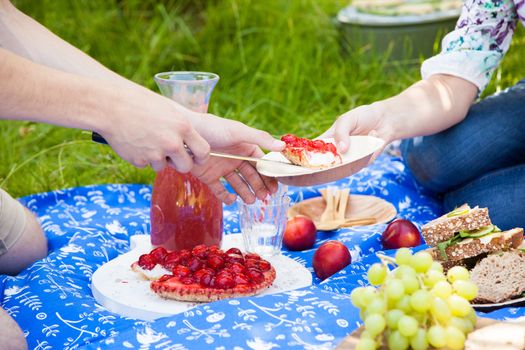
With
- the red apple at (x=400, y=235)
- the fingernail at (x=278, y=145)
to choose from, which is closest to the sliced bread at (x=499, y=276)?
the red apple at (x=400, y=235)

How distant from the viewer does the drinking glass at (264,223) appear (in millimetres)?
2348

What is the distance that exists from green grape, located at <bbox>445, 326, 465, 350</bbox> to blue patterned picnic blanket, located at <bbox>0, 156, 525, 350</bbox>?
0.29 meters

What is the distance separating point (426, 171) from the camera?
2.94m

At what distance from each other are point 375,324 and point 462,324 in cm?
16

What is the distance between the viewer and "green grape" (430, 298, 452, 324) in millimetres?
1377

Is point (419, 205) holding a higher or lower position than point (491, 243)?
lower

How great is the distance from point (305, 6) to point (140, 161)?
10.6ft

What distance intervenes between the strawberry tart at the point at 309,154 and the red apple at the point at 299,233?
441mm

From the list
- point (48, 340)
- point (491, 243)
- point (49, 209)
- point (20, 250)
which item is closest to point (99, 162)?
point (49, 209)

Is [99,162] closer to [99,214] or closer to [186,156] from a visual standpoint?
[99,214]

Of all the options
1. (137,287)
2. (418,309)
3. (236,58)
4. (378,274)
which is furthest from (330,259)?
(236,58)

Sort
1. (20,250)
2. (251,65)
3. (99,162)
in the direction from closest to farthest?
(20,250) < (99,162) < (251,65)

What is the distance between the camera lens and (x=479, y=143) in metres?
2.78

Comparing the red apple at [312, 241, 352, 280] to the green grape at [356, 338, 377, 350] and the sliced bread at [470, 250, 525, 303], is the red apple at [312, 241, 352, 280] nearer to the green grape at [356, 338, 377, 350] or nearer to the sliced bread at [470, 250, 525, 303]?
the sliced bread at [470, 250, 525, 303]
